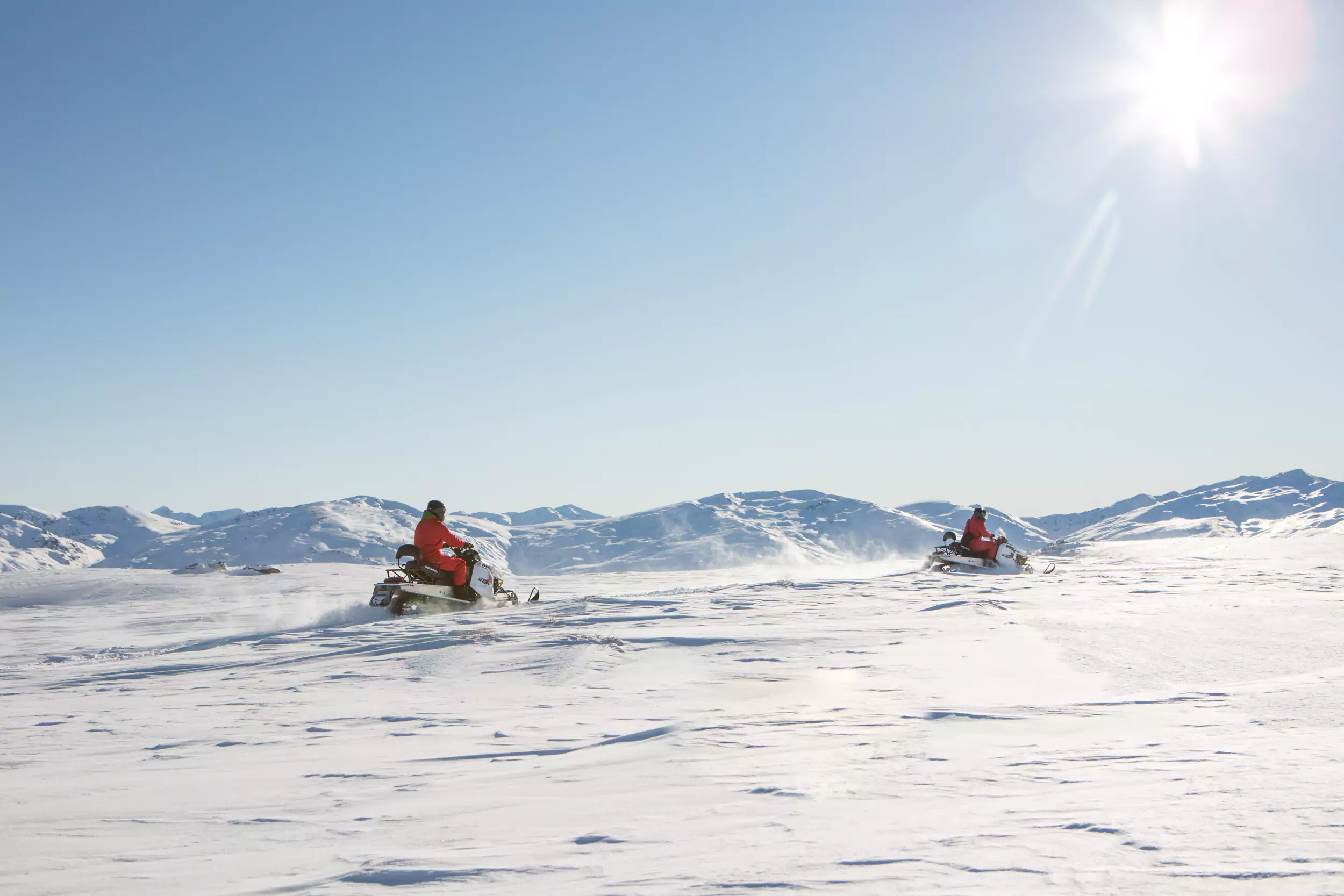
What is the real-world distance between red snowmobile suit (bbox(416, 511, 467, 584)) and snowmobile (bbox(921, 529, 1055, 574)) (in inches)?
471

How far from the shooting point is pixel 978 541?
21031mm

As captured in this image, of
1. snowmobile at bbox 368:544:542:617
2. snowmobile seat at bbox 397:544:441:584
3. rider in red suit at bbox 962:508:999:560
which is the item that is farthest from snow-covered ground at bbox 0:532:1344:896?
rider in red suit at bbox 962:508:999:560

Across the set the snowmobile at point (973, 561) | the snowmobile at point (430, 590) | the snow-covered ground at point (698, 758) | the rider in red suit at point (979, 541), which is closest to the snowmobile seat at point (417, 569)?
the snowmobile at point (430, 590)

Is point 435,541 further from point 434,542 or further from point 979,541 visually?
point 979,541

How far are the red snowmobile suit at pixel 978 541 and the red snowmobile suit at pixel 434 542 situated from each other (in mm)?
12648

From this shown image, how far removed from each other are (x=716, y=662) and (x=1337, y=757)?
480 cm

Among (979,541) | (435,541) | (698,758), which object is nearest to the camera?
(698,758)

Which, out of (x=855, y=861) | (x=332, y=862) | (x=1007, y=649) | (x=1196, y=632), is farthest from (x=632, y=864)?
(x=1196, y=632)

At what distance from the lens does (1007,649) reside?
27.0 ft

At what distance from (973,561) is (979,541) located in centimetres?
63

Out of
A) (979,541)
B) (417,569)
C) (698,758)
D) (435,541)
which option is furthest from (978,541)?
(698,758)

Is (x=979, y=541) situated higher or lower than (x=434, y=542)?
lower

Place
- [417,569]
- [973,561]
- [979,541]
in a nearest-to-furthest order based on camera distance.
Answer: [417,569]
[973,561]
[979,541]

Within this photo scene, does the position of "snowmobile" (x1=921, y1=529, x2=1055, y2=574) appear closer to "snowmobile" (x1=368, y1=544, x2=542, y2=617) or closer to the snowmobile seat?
"snowmobile" (x1=368, y1=544, x2=542, y2=617)
